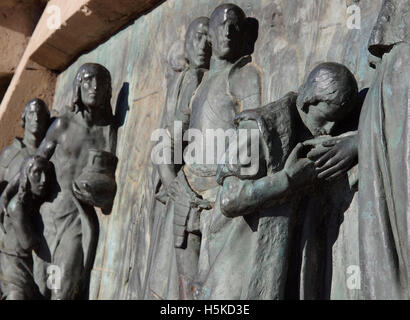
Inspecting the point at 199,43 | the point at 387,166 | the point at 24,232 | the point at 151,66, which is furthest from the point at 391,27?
the point at 24,232

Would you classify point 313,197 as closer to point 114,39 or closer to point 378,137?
point 378,137

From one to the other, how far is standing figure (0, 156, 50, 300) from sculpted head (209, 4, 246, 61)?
1.87 metres

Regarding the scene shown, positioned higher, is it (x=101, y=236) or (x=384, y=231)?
(x=101, y=236)

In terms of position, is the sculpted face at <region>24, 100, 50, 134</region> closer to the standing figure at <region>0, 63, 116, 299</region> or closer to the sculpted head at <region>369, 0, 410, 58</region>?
the standing figure at <region>0, 63, 116, 299</region>

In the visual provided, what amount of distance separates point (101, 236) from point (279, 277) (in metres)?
2.18

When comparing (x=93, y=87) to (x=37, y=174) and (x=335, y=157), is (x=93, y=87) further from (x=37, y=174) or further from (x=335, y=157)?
(x=335, y=157)

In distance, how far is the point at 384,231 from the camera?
124 inches

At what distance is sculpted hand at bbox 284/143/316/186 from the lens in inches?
139

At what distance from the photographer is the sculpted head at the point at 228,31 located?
4352 millimetres

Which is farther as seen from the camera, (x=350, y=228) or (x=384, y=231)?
(x=350, y=228)

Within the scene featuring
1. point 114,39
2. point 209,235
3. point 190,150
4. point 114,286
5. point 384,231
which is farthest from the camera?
point 114,39

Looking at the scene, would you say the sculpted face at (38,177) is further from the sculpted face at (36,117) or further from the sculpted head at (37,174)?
the sculpted face at (36,117)

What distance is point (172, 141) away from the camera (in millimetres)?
4621

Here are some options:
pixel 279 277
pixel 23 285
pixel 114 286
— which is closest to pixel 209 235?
pixel 279 277
